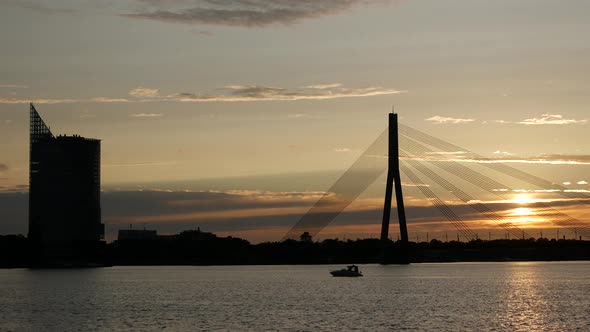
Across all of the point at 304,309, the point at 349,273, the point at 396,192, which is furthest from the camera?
the point at 349,273

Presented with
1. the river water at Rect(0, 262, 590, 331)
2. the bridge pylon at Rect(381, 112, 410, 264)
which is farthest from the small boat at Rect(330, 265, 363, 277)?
the river water at Rect(0, 262, 590, 331)

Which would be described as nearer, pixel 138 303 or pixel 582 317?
pixel 582 317

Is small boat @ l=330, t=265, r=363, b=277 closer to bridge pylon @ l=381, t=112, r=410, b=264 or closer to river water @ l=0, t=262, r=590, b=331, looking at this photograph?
bridge pylon @ l=381, t=112, r=410, b=264

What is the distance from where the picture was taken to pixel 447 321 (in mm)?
62906

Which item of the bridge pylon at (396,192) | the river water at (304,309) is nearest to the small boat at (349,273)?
the bridge pylon at (396,192)

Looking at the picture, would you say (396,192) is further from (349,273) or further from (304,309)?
(304,309)

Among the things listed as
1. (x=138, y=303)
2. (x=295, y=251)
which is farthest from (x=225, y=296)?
(x=295, y=251)

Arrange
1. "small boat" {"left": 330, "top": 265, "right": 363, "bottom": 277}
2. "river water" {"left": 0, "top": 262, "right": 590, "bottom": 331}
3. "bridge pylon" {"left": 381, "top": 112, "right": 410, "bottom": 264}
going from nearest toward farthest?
"river water" {"left": 0, "top": 262, "right": 590, "bottom": 331}
"bridge pylon" {"left": 381, "top": 112, "right": 410, "bottom": 264}
"small boat" {"left": 330, "top": 265, "right": 363, "bottom": 277}

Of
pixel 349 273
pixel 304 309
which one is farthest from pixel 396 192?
pixel 304 309

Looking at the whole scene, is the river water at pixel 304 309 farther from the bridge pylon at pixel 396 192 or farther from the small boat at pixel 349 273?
the small boat at pixel 349 273

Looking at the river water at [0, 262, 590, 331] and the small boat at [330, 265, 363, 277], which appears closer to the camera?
the river water at [0, 262, 590, 331]

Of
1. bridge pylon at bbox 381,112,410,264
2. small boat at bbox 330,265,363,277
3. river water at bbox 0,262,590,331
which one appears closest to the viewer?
river water at bbox 0,262,590,331

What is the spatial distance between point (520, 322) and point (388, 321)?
24.0ft

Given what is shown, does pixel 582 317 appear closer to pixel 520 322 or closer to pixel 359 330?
pixel 520 322
